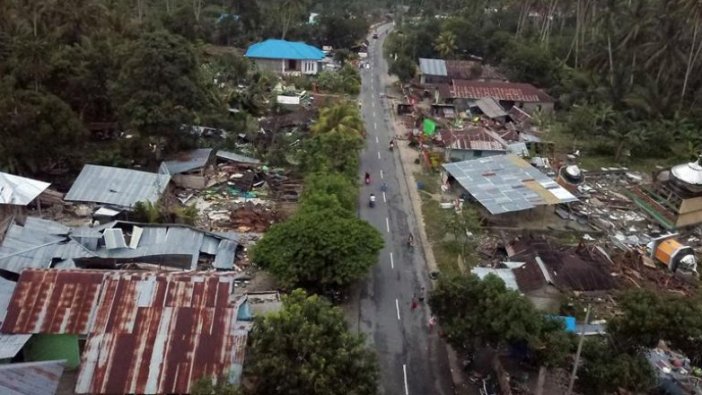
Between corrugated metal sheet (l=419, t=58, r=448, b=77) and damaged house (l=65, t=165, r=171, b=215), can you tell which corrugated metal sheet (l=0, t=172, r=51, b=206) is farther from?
corrugated metal sheet (l=419, t=58, r=448, b=77)

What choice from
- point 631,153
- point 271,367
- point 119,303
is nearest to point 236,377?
point 271,367

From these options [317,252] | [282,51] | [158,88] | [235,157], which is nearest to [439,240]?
[317,252]

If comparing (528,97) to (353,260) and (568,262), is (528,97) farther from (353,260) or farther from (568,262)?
(353,260)

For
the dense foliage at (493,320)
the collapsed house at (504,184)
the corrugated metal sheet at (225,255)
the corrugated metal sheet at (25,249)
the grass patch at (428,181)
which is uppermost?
the dense foliage at (493,320)

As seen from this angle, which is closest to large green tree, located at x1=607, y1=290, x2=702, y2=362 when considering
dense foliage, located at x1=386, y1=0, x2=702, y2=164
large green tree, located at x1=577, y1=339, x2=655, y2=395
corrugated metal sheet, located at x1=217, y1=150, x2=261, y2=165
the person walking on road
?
large green tree, located at x1=577, y1=339, x2=655, y2=395

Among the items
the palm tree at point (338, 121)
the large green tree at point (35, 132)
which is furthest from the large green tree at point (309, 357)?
the palm tree at point (338, 121)

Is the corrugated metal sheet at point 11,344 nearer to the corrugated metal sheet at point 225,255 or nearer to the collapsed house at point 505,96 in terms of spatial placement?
the corrugated metal sheet at point 225,255
